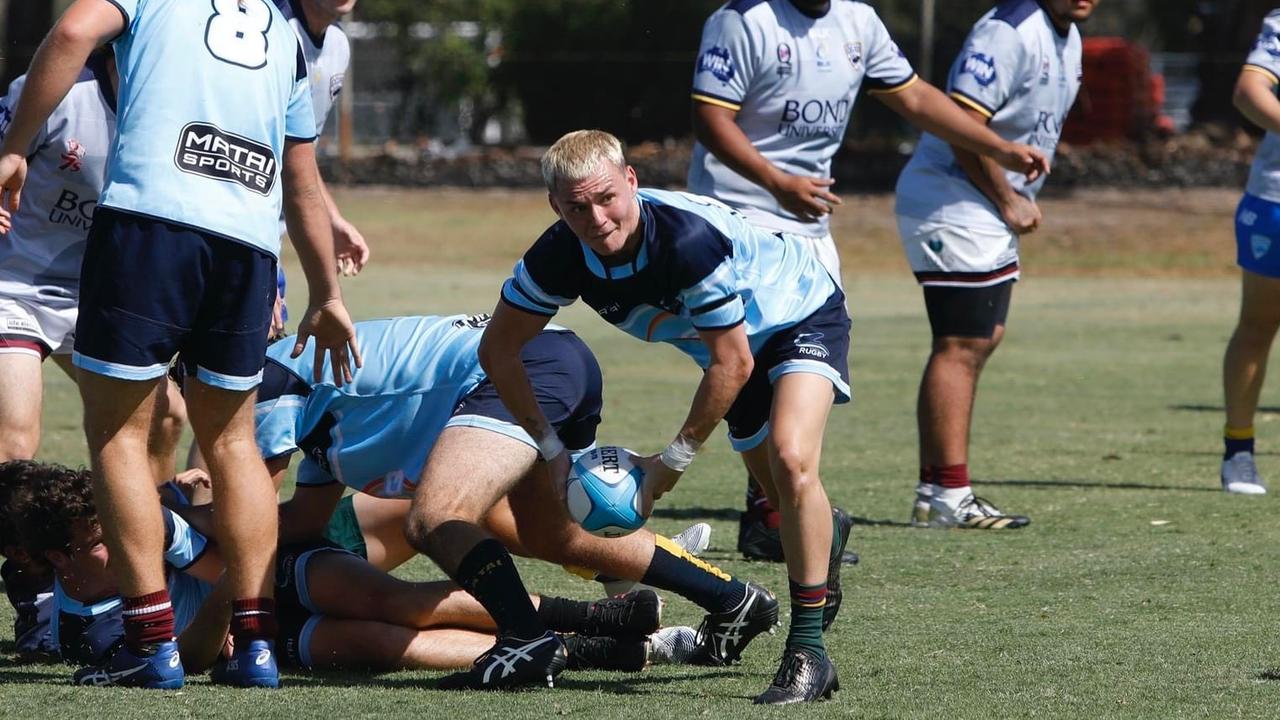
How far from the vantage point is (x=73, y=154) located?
6.01 m

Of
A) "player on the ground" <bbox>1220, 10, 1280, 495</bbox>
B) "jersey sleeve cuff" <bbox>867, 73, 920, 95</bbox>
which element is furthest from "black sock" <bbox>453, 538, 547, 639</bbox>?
"player on the ground" <bbox>1220, 10, 1280, 495</bbox>

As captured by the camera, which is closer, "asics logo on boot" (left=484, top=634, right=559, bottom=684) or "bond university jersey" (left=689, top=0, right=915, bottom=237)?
"asics logo on boot" (left=484, top=634, right=559, bottom=684)

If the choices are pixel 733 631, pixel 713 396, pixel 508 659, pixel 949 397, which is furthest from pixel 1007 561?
pixel 508 659

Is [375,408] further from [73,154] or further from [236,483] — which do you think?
[73,154]

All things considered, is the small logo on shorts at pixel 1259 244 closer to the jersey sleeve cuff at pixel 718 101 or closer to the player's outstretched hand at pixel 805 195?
the player's outstretched hand at pixel 805 195

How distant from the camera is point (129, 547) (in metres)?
4.61

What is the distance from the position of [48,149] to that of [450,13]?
37.5 m

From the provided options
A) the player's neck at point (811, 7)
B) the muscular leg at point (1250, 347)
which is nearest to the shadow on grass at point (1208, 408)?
the muscular leg at point (1250, 347)

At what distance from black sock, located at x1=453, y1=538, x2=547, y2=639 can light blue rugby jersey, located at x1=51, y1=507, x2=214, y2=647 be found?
884 millimetres

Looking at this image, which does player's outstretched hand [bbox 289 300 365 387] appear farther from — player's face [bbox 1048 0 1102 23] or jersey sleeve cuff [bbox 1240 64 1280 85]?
jersey sleeve cuff [bbox 1240 64 1280 85]

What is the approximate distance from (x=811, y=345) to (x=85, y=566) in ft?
6.93

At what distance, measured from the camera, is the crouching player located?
194 inches

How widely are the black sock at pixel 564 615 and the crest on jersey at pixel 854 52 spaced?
295cm

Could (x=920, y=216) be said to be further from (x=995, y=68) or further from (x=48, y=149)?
(x=48, y=149)
